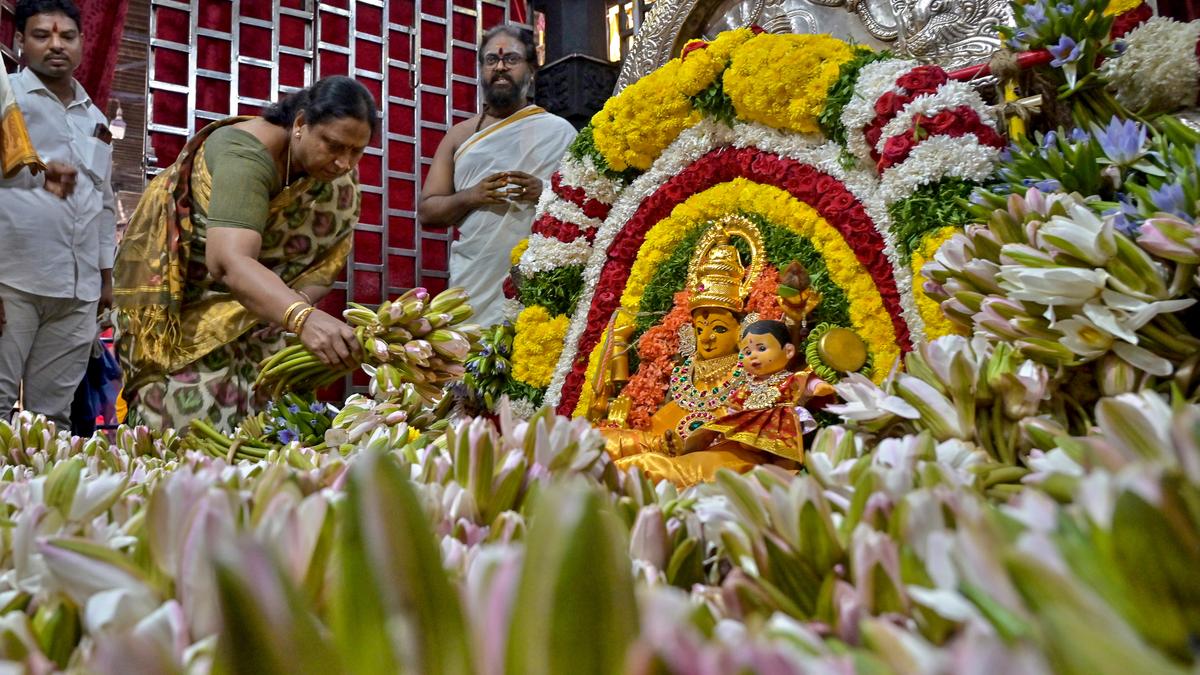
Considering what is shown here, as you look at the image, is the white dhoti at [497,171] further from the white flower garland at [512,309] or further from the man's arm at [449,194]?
the white flower garland at [512,309]

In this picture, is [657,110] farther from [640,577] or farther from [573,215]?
[640,577]

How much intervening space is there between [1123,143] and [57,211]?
2781 millimetres

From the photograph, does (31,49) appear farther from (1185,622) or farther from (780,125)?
(1185,622)

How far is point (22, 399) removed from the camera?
260cm

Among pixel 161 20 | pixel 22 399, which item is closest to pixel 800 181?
pixel 22 399

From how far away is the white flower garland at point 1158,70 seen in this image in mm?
984

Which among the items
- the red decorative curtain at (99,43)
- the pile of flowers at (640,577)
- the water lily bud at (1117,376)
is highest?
the red decorative curtain at (99,43)

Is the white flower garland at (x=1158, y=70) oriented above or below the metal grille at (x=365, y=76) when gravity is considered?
below

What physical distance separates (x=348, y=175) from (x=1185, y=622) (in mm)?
2150

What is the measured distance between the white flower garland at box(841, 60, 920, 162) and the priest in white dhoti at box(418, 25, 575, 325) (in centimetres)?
149

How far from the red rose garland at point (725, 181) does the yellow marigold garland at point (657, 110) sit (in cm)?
8

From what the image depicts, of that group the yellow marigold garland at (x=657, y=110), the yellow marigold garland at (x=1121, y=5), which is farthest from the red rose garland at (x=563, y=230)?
the yellow marigold garland at (x=1121, y=5)

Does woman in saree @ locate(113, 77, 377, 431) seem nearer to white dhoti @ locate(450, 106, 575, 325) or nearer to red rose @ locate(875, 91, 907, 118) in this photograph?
white dhoti @ locate(450, 106, 575, 325)

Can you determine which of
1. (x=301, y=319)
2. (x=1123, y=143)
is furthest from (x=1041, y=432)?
(x=301, y=319)
